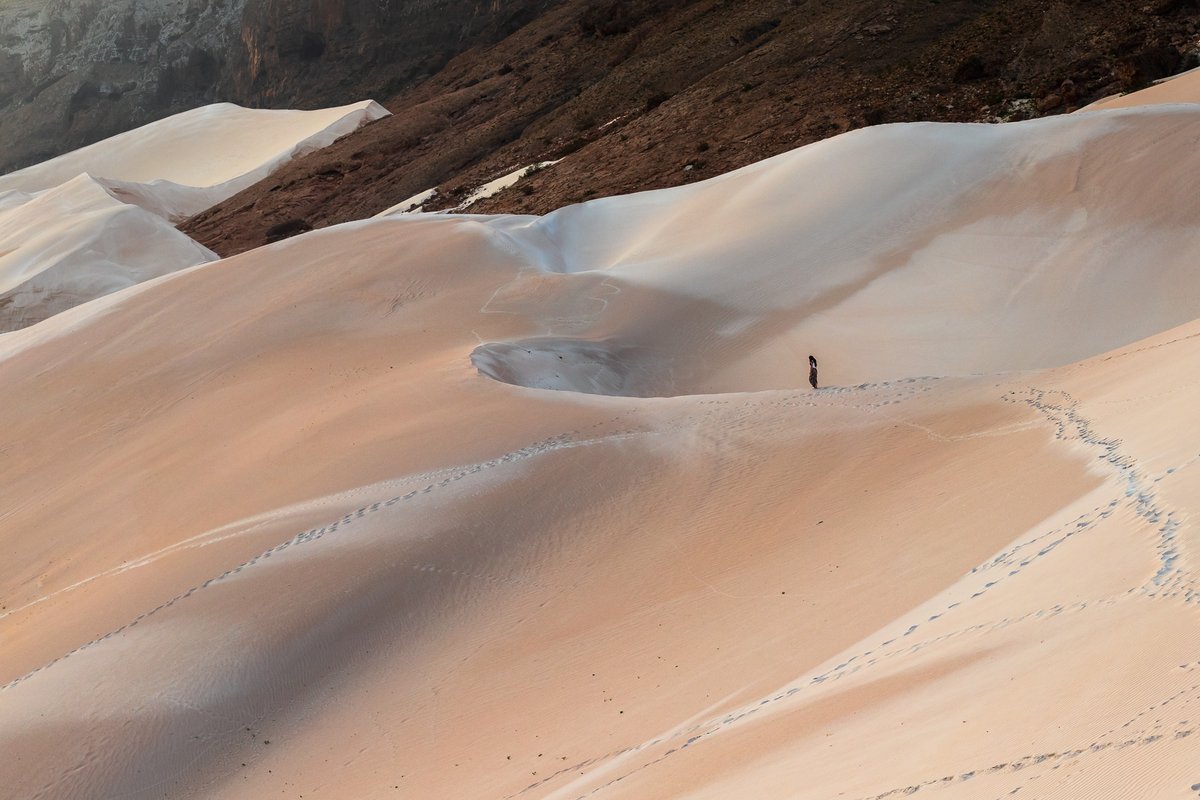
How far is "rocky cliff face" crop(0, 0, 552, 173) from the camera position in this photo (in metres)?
42.7

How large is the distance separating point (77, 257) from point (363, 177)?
10.0 m

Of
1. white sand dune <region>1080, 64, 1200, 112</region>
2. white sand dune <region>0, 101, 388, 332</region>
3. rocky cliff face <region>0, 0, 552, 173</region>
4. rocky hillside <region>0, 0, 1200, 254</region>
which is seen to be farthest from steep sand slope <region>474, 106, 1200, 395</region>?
rocky cliff face <region>0, 0, 552, 173</region>

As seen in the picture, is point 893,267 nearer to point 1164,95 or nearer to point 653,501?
point 653,501

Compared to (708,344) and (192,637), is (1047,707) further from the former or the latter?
(708,344)

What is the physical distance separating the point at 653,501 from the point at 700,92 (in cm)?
1833

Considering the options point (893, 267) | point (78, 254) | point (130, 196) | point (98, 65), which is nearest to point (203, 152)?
point (130, 196)

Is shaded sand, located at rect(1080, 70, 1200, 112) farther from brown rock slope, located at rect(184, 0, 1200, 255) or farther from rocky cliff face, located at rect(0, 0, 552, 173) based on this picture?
rocky cliff face, located at rect(0, 0, 552, 173)

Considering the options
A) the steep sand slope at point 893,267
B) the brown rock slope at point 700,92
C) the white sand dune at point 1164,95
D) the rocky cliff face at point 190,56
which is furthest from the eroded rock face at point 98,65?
the white sand dune at point 1164,95

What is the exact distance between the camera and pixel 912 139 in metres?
16.2

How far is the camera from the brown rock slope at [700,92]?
74.6 ft

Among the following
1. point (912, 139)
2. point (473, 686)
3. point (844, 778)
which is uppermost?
point (912, 139)

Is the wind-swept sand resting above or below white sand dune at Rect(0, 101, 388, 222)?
below

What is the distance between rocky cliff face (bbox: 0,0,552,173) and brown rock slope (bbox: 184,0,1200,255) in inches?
349

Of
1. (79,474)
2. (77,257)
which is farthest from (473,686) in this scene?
(77,257)
